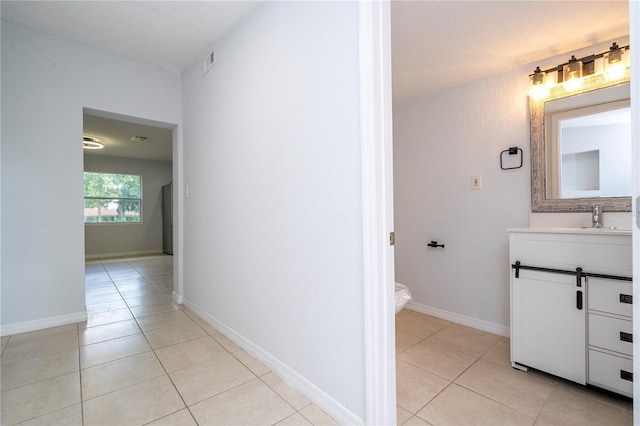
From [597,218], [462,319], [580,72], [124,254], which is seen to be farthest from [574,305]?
[124,254]

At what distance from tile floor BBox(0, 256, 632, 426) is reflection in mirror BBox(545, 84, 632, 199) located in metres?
1.29

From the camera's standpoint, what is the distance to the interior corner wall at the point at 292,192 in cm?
133

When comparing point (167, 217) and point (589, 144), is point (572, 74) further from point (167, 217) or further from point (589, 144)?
point (167, 217)

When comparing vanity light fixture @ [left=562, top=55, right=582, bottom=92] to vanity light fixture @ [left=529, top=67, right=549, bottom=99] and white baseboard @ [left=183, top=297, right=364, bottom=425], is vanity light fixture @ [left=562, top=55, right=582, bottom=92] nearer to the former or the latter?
vanity light fixture @ [left=529, top=67, right=549, bottom=99]

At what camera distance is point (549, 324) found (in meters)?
1.73

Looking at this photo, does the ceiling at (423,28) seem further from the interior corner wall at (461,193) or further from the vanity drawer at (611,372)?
the vanity drawer at (611,372)

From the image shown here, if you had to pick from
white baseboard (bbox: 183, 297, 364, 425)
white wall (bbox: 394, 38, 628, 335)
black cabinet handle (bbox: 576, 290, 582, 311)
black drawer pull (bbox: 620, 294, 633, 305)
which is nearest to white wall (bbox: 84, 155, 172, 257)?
white baseboard (bbox: 183, 297, 364, 425)

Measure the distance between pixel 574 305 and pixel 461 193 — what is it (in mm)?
1269

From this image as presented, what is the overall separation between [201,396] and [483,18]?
9.09ft

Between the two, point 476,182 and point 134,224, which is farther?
point 134,224

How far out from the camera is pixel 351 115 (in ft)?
4.30

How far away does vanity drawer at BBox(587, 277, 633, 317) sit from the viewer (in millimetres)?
1490

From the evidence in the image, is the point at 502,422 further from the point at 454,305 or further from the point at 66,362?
the point at 66,362

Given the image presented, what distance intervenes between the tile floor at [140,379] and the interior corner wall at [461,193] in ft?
6.06
